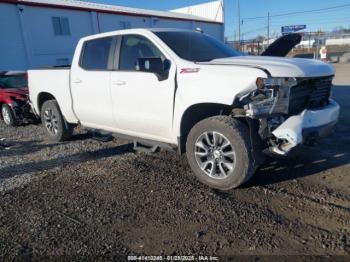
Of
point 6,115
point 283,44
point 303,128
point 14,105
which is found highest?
Result: point 283,44

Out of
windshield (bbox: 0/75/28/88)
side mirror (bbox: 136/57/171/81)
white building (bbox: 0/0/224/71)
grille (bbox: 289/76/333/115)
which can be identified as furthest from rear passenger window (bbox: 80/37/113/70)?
white building (bbox: 0/0/224/71)

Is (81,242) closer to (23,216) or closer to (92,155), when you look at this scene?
(23,216)

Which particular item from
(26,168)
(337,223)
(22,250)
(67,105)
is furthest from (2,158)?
(337,223)

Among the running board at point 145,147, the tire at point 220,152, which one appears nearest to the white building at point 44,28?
the running board at point 145,147

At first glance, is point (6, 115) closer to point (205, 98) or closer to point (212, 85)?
point (205, 98)

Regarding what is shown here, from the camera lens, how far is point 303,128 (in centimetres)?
374

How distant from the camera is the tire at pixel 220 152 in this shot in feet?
12.7

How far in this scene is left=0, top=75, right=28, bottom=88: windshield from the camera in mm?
9633

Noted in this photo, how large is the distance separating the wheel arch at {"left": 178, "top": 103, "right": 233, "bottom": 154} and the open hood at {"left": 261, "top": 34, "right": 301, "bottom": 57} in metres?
2.24

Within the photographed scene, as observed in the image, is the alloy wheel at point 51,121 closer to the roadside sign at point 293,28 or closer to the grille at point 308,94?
the grille at point 308,94

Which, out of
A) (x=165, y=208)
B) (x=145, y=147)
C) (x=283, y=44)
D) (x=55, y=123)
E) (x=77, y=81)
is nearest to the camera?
(x=165, y=208)

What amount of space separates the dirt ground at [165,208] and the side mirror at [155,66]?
1410 millimetres

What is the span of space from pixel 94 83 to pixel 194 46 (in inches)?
68.1

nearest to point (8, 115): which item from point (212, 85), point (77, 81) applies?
point (77, 81)
